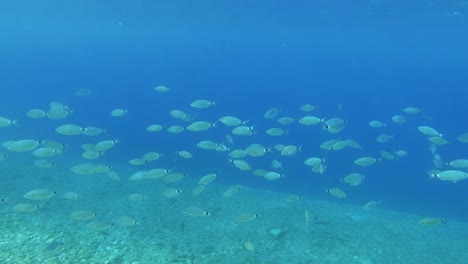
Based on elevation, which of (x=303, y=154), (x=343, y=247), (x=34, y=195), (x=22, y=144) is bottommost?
(x=303, y=154)

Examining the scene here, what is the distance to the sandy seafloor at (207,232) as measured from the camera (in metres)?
8.48

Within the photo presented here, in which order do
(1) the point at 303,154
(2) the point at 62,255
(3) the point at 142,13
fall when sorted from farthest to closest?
(3) the point at 142,13, (1) the point at 303,154, (2) the point at 62,255

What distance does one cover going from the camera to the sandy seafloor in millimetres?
8477

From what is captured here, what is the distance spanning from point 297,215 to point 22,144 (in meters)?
7.58

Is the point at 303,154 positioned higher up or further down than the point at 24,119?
further down

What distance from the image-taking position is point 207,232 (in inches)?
403

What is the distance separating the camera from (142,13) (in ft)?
169

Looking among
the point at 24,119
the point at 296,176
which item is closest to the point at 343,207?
the point at 296,176

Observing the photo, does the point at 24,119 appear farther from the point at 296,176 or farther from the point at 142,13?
the point at 142,13

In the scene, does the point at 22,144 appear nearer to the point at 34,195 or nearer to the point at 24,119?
the point at 34,195

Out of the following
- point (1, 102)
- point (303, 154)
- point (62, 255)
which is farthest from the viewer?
point (1, 102)

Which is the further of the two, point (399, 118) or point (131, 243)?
point (399, 118)

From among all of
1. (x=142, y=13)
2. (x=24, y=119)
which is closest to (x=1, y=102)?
(x=24, y=119)

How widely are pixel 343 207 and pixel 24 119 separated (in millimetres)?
23614
